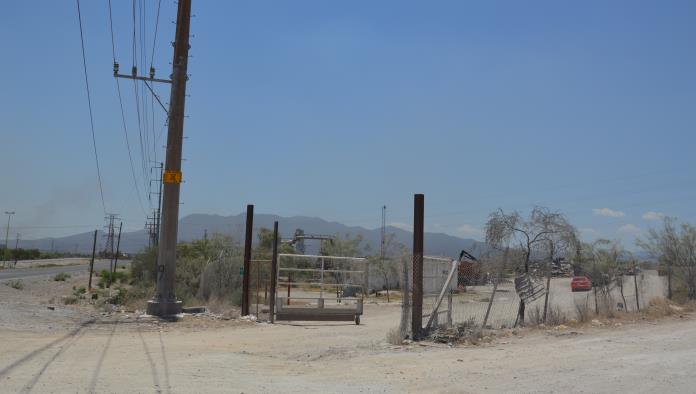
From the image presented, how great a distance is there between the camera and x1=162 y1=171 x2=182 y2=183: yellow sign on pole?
22.5m

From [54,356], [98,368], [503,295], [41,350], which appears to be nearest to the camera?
[98,368]

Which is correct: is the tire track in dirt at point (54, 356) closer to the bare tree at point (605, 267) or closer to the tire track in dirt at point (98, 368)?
the tire track in dirt at point (98, 368)

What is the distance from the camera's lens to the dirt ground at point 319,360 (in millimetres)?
10031

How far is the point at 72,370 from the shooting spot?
34.6 feet

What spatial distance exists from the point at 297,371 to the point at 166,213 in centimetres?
1262

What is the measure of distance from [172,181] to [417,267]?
1046 centimetres

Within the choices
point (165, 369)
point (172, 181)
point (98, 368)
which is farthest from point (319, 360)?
point (172, 181)

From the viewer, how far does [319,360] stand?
1310cm

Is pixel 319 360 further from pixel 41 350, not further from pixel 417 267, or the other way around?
pixel 41 350

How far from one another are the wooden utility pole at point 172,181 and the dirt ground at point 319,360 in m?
2.84

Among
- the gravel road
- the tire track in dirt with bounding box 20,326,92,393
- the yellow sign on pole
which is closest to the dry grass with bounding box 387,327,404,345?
the gravel road

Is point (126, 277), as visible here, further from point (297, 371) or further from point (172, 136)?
point (297, 371)

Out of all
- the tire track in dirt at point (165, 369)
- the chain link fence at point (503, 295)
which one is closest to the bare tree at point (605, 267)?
the chain link fence at point (503, 295)

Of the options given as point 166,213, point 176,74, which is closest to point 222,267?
point 166,213
